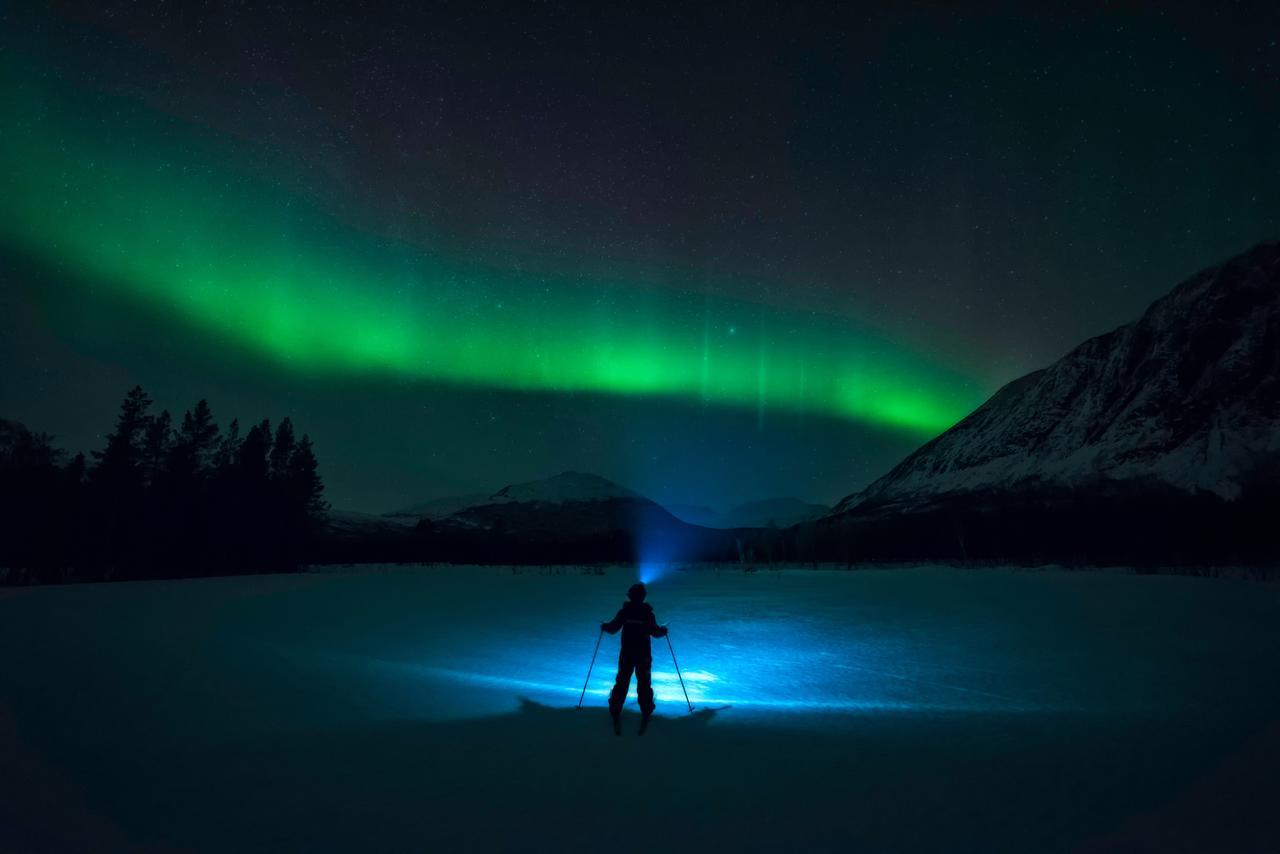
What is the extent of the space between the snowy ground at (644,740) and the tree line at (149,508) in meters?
40.3

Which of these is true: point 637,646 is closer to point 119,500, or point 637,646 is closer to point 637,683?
point 637,683

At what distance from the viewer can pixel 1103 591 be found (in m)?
27.2

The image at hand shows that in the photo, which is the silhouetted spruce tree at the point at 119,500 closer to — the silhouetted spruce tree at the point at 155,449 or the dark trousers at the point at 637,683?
the silhouetted spruce tree at the point at 155,449

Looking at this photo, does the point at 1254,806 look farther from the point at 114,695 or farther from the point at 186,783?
the point at 114,695

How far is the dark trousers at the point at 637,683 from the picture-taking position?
962 cm

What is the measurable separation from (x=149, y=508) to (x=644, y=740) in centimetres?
6088

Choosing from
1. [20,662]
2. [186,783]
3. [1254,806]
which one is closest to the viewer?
[1254,806]

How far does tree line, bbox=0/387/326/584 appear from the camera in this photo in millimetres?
49375

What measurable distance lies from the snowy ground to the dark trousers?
1.31 feet

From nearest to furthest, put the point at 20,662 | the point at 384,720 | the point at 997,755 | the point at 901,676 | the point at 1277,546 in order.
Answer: the point at 997,755, the point at 384,720, the point at 20,662, the point at 901,676, the point at 1277,546

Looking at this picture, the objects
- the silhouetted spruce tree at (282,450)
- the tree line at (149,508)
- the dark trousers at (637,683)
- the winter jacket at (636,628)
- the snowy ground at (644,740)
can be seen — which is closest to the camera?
the snowy ground at (644,740)

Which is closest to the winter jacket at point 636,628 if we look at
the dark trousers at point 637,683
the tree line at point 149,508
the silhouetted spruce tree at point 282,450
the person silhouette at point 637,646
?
the person silhouette at point 637,646

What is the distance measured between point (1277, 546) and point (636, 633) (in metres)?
85.0

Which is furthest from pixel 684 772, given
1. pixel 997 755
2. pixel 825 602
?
pixel 825 602
